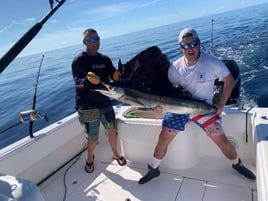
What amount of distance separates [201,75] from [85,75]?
3.63ft

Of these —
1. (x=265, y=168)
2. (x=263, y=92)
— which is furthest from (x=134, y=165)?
(x=263, y=92)

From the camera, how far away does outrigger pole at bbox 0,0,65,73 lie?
58.4 inches

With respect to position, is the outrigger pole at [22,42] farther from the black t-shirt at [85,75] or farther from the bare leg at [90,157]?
the bare leg at [90,157]

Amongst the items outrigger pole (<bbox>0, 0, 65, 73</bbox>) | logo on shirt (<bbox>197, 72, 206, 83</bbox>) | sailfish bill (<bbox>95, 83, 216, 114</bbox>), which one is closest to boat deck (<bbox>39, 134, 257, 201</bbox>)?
sailfish bill (<bbox>95, 83, 216, 114</bbox>)

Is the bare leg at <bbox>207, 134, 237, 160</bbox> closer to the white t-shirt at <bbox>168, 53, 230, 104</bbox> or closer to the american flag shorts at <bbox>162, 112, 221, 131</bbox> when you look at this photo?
the american flag shorts at <bbox>162, 112, 221, 131</bbox>

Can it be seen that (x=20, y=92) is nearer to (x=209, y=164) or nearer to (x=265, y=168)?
(x=209, y=164)

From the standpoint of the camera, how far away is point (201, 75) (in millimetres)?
2367

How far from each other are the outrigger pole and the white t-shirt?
1.20 meters

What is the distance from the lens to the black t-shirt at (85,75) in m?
2.54

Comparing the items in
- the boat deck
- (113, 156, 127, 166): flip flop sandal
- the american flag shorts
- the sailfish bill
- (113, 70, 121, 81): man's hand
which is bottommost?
the boat deck

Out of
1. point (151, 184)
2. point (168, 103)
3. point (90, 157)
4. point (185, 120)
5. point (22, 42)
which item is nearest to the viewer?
point (22, 42)

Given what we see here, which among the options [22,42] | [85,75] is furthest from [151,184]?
[22,42]

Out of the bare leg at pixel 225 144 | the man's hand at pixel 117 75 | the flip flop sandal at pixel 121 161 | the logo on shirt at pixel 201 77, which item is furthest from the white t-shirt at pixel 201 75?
the flip flop sandal at pixel 121 161

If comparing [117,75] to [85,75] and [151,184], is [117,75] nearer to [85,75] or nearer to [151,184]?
[85,75]
